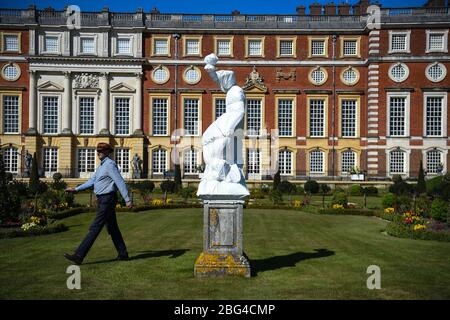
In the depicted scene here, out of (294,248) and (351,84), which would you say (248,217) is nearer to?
(294,248)

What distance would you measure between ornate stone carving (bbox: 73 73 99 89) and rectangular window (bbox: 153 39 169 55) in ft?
17.1

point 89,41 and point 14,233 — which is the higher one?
point 89,41

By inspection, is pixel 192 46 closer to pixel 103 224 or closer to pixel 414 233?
pixel 414 233

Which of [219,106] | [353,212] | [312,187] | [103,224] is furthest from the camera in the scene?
[219,106]

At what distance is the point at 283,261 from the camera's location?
10156 mm

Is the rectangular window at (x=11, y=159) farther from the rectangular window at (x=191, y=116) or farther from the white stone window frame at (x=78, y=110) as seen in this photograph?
the rectangular window at (x=191, y=116)

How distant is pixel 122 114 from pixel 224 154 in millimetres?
35282

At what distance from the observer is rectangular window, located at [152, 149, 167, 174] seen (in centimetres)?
4266

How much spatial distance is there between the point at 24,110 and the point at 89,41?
7.46 meters

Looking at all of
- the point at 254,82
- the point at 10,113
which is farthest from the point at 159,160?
the point at 10,113

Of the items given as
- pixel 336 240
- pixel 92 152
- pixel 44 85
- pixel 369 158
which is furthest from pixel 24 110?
pixel 336 240

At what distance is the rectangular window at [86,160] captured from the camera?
42.4 m

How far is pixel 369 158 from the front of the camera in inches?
1617
